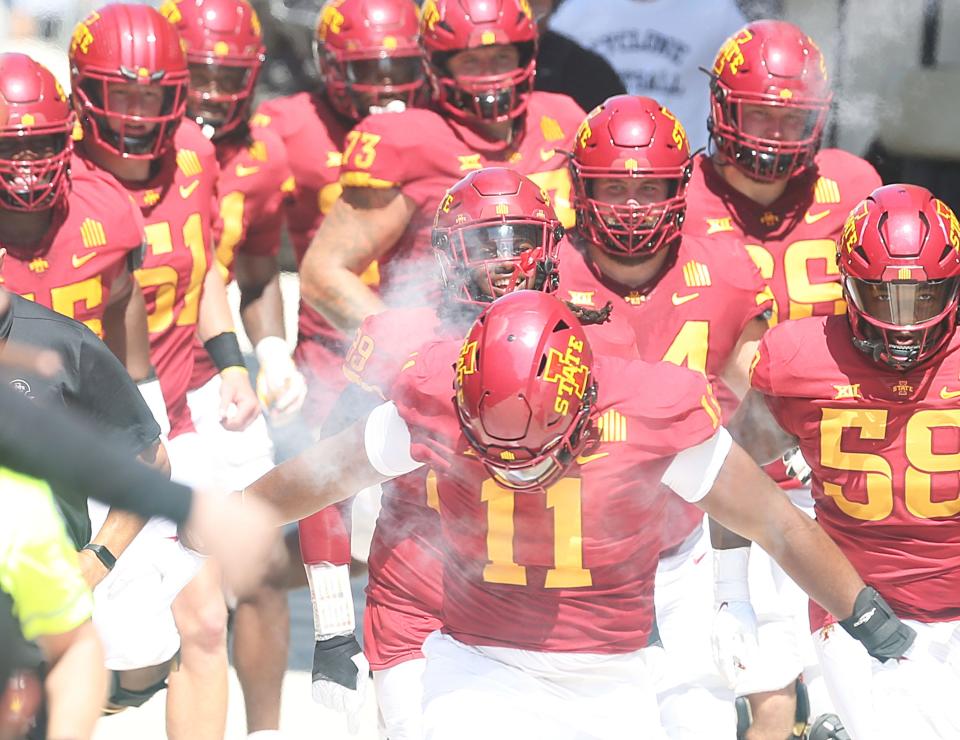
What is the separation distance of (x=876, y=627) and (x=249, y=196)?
2.79 m

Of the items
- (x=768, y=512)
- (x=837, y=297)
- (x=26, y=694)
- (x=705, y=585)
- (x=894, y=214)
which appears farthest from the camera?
(x=837, y=297)

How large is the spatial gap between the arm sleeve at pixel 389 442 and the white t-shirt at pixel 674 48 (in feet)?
9.81

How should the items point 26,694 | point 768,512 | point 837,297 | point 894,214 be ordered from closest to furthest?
point 26,694, point 768,512, point 894,214, point 837,297

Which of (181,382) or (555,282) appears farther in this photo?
(181,382)

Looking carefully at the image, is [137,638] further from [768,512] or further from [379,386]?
[768,512]

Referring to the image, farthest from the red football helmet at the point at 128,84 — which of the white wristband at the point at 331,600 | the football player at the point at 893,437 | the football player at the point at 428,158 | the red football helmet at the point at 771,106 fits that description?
the football player at the point at 893,437

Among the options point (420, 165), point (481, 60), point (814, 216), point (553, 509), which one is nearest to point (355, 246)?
point (420, 165)

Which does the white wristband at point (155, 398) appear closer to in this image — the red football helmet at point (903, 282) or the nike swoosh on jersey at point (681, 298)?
the nike swoosh on jersey at point (681, 298)

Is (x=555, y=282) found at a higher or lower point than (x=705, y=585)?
higher

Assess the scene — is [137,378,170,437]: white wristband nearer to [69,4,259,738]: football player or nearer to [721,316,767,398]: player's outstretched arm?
[69,4,259,738]: football player

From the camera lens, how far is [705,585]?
4.70 meters

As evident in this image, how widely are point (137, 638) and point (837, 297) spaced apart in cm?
218

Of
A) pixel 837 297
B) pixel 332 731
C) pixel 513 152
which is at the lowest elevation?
pixel 332 731

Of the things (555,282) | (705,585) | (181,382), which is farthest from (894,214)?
(181,382)
